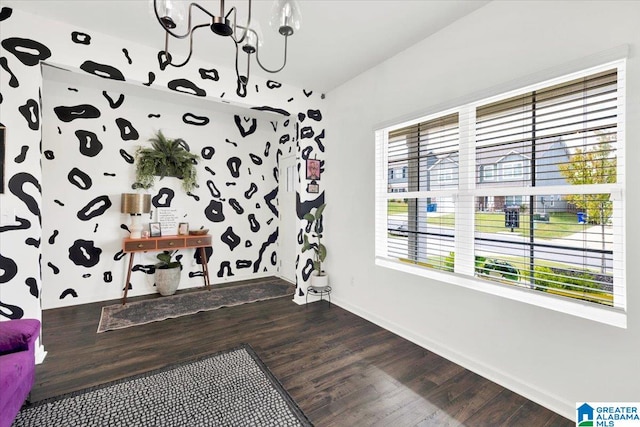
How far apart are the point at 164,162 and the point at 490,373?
439 cm

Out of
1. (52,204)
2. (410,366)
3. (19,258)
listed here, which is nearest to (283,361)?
(410,366)

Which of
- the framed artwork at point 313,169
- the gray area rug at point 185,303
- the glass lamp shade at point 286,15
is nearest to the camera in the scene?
the glass lamp shade at point 286,15

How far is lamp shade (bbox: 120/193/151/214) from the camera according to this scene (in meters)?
3.81

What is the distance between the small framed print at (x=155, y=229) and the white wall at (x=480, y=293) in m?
2.73

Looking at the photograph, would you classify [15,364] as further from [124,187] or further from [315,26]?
[315,26]

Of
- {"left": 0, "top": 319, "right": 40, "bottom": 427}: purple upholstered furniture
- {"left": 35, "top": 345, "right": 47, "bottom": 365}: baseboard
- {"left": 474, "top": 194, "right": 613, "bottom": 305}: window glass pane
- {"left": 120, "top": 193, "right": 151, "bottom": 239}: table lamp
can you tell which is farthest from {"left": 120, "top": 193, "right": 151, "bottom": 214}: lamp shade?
{"left": 474, "top": 194, "right": 613, "bottom": 305}: window glass pane

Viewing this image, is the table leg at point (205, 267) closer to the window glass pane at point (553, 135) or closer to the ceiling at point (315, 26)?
the ceiling at point (315, 26)

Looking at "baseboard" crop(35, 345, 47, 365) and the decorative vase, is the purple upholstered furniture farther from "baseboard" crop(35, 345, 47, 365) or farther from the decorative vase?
the decorative vase

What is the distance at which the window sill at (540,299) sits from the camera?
5.61 feet

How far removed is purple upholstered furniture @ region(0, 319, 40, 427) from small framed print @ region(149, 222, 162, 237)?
92.2 inches

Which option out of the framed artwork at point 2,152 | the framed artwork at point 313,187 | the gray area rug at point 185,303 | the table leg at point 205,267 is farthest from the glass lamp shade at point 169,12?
the table leg at point 205,267

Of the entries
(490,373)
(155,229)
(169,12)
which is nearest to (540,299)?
(490,373)

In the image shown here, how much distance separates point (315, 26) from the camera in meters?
2.52

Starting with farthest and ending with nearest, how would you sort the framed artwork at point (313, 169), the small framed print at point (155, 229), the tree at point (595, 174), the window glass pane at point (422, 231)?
the small framed print at point (155, 229) < the framed artwork at point (313, 169) < the window glass pane at point (422, 231) < the tree at point (595, 174)
